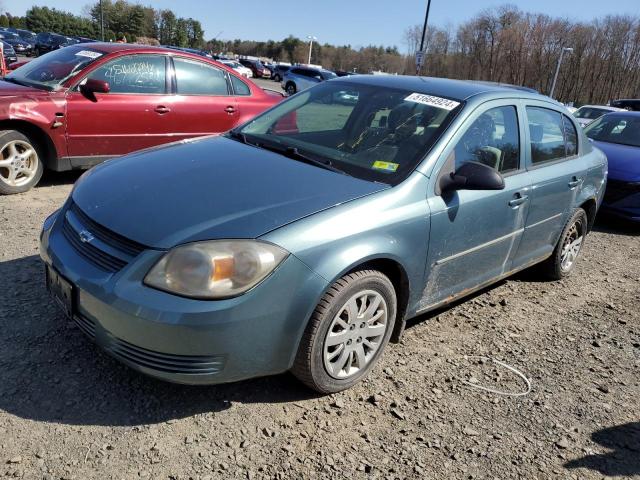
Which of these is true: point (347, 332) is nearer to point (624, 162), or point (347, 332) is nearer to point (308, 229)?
point (308, 229)

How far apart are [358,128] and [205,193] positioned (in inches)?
49.7

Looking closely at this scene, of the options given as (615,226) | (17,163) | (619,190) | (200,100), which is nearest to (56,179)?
(17,163)

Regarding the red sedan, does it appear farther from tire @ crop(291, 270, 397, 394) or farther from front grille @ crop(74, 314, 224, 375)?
tire @ crop(291, 270, 397, 394)

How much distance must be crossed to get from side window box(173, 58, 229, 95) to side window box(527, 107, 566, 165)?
403cm

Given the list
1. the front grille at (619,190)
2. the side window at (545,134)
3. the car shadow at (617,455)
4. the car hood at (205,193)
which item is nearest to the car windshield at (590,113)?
the front grille at (619,190)

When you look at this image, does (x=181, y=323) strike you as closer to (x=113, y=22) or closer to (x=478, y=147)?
(x=478, y=147)

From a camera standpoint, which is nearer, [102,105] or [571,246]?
[571,246]

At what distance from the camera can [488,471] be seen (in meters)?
2.48

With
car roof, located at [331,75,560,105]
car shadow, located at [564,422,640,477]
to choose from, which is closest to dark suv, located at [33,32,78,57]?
car roof, located at [331,75,560,105]

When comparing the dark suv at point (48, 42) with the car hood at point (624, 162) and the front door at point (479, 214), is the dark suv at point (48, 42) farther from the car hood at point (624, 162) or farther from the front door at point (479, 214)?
the front door at point (479, 214)

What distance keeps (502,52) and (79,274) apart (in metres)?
64.8

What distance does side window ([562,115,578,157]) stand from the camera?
446 centimetres

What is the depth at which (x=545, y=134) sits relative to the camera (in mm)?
4137

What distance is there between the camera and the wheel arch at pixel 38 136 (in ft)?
17.3
